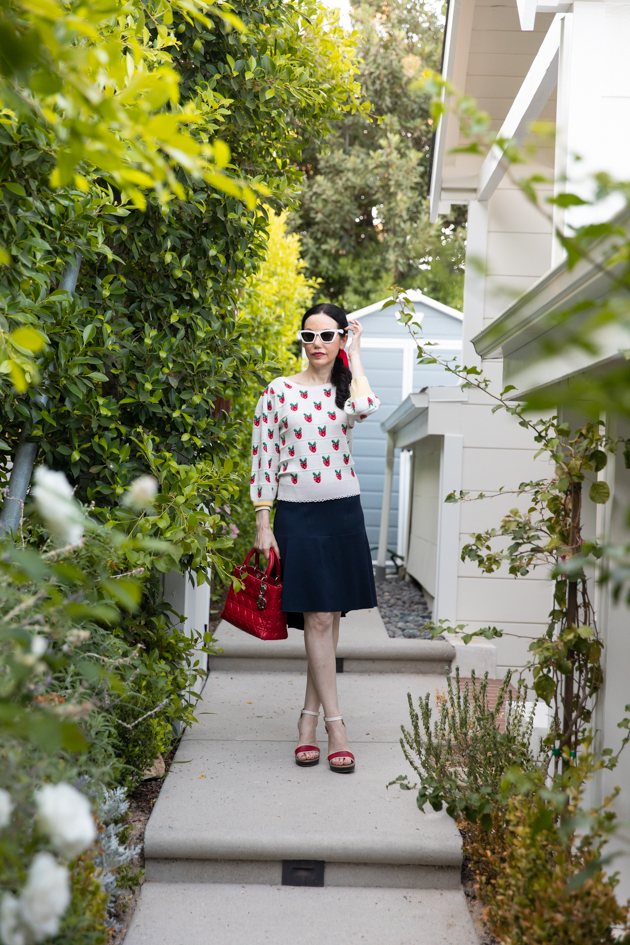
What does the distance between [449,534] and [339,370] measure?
181cm

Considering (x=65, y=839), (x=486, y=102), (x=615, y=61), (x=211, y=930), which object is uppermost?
(x=486, y=102)

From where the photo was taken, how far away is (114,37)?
1869 millimetres

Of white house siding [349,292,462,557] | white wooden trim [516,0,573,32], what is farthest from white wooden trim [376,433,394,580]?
white wooden trim [516,0,573,32]

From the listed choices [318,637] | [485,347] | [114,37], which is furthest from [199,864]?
[114,37]

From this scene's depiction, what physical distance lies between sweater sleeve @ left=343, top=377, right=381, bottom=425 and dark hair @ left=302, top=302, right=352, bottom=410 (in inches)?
1.3

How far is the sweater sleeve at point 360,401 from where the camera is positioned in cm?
288

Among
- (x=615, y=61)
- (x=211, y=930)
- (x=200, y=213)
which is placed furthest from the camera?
(x=200, y=213)

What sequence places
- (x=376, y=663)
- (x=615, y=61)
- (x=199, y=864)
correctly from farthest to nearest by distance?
(x=376, y=663)
(x=615, y=61)
(x=199, y=864)

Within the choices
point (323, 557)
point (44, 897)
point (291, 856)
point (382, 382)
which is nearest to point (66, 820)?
point (44, 897)

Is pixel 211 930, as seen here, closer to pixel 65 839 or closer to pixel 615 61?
pixel 65 839

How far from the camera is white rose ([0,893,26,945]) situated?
3.06 feet

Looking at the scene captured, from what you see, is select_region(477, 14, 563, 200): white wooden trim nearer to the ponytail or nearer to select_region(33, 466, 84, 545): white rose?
the ponytail

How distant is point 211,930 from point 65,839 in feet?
4.67

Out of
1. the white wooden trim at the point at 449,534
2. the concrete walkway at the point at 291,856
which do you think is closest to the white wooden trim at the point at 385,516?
the white wooden trim at the point at 449,534
